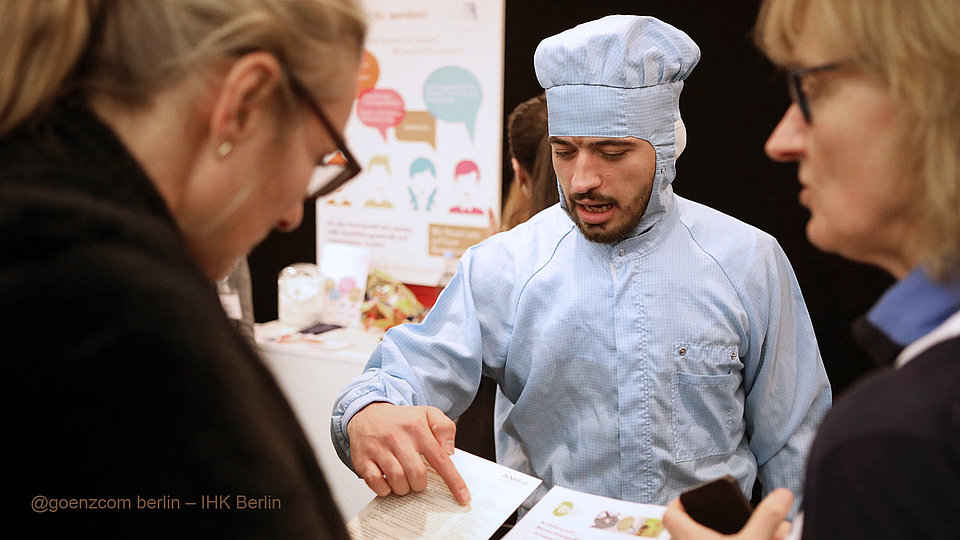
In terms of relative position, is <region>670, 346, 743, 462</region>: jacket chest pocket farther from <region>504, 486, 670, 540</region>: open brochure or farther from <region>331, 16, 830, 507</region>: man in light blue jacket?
<region>504, 486, 670, 540</region>: open brochure

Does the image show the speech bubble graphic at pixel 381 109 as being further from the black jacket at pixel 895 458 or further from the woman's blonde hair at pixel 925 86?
the black jacket at pixel 895 458

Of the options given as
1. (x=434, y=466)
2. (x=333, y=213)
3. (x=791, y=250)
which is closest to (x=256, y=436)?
(x=434, y=466)

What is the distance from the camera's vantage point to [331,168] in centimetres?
95

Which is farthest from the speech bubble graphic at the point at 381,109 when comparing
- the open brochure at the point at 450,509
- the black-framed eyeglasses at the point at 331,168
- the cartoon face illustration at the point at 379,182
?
the black-framed eyeglasses at the point at 331,168

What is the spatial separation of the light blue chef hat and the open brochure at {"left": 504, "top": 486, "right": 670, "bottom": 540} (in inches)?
33.2

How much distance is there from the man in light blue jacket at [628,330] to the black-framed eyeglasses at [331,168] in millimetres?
820

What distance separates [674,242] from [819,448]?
1.21 m

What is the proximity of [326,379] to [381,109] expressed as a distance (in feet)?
4.53

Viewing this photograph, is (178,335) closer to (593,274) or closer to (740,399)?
(593,274)

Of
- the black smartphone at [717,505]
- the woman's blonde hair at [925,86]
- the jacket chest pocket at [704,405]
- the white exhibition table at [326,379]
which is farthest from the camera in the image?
the white exhibition table at [326,379]

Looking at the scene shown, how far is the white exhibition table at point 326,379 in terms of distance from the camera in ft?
10.9

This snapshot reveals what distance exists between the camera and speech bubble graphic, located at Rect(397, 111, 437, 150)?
12.3 ft

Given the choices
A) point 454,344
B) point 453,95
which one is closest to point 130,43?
point 454,344

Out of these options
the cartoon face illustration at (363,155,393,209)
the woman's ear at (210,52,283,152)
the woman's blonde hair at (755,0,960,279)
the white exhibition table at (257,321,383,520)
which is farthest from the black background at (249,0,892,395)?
the woman's ear at (210,52,283,152)
